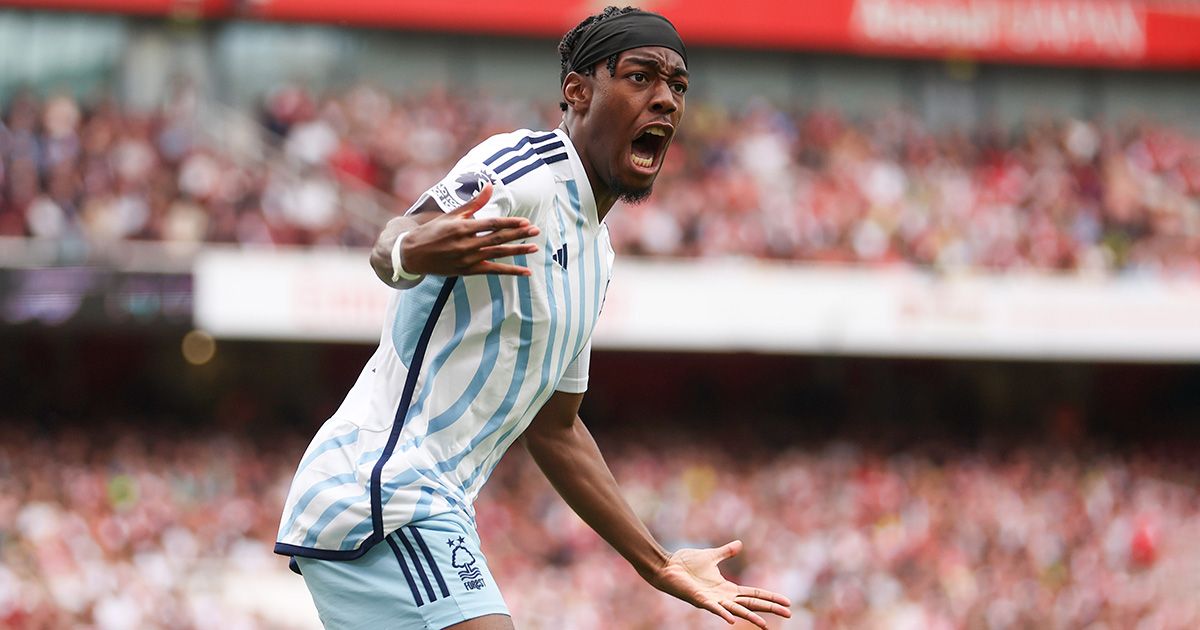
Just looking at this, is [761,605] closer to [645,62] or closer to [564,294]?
[564,294]

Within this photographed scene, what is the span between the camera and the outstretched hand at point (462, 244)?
2850 mm

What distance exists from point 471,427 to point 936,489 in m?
14.4

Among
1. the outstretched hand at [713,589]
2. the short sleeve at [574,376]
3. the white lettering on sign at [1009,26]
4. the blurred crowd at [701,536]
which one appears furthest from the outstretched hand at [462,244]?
the white lettering on sign at [1009,26]

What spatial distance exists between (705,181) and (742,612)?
578 inches

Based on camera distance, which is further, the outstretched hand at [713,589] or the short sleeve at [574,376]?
the short sleeve at [574,376]

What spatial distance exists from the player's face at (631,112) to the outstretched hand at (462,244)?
0.54 meters

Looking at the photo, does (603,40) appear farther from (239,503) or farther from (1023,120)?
(1023,120)

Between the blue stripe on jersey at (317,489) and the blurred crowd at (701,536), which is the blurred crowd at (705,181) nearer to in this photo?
the blurred crowd at (701,536)

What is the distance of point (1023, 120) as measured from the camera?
22.2 metres

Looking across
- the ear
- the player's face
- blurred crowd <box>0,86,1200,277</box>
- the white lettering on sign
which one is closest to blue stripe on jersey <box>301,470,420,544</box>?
the player's face

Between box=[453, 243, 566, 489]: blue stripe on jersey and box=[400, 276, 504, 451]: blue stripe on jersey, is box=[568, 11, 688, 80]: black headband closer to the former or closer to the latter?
box=[453, 243, 566, 489]: blue stripe on jersey

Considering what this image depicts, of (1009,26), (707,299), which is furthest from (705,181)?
(1009,26)

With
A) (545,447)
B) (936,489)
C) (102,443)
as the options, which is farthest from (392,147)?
(545,447)

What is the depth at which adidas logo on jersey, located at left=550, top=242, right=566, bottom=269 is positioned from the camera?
333cm
